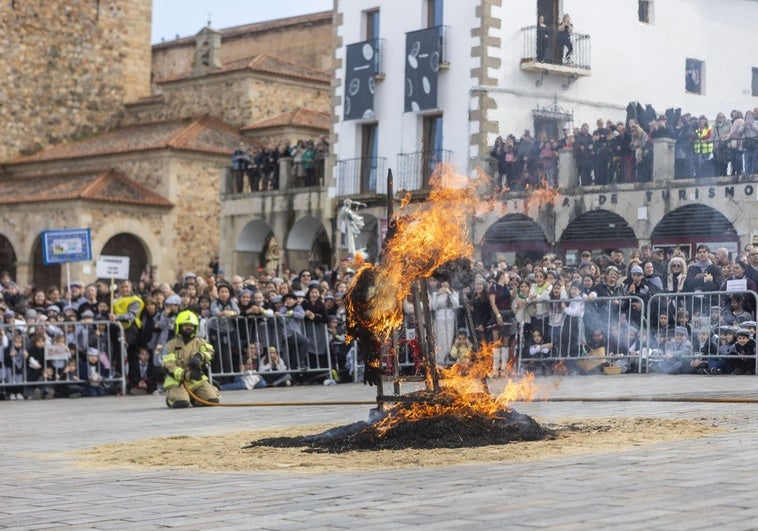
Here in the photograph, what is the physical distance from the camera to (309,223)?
4219 centimetres

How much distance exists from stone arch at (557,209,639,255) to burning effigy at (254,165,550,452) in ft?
62.9

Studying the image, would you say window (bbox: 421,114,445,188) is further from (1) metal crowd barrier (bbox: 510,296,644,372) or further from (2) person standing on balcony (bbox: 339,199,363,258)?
(1) metal crowd barrier (bbox: 510,296,644,372)

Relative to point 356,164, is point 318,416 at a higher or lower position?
lower

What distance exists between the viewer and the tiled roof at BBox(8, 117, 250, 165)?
168 feet

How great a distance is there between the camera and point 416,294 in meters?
11.5

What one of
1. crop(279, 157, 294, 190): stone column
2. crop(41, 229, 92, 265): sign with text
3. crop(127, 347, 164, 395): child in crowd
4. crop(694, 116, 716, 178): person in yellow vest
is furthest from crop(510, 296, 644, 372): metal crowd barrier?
crop(279, 157, 294, 190): stone column

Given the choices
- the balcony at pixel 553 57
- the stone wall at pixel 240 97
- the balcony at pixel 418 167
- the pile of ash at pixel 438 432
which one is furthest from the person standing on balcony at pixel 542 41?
the pile of ash at pixel 438 432

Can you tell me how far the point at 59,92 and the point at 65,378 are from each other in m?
36.8

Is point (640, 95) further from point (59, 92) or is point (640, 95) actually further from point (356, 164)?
point (59, 92)

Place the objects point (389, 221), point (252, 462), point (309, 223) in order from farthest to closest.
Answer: point (309, 223)
point (389, 221)
point (252, 462)

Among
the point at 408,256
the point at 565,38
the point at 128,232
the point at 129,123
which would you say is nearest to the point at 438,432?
the point at 408,256

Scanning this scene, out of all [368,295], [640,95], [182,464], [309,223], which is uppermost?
[640,95]

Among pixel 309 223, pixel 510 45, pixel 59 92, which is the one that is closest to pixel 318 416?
pixel 510 45

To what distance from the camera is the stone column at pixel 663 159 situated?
28234 millimetres
